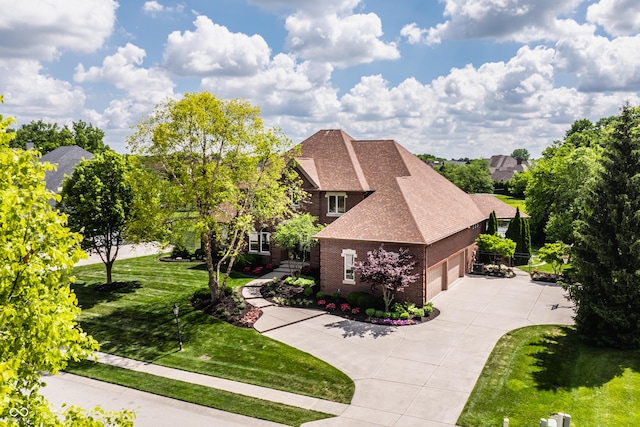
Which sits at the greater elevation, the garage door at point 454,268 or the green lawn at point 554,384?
A: the garage door at point 454,268

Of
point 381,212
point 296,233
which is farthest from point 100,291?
point 381,212

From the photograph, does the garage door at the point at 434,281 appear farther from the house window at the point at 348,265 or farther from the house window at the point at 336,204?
the house window at the point at 336,204

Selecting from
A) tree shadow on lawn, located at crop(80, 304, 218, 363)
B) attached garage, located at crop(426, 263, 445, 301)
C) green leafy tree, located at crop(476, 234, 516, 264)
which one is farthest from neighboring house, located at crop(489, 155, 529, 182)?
tree shadow on lawn, located at crop(80, 304, 218, 363)

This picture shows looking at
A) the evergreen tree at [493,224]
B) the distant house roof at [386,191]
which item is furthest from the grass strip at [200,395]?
the evergreen tree at [493,224]

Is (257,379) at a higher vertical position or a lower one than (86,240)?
lower

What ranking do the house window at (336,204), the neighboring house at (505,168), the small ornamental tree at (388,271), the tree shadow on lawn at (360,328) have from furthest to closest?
the neighboring house at (505,168)
the house window at (336,204)
the small ornamental tree at (388,271)
the tree shadow on lawn at (360,328)

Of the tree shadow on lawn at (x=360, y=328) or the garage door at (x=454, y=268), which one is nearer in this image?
the tree shadow on lawn at (x=360, y=328)

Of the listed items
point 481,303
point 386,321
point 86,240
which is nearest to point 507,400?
point 386,321

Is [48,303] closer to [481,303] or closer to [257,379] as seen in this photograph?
[257,379]
